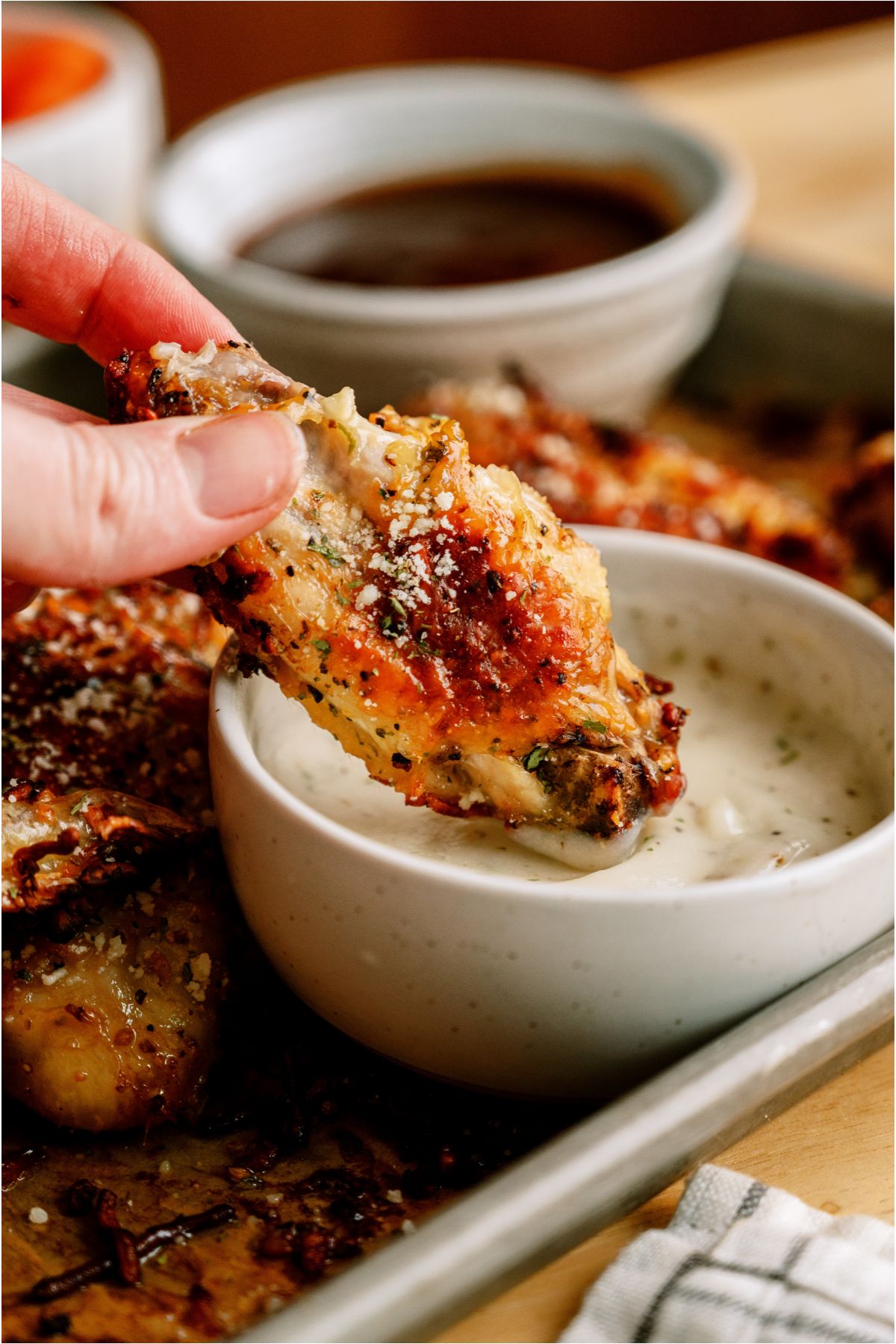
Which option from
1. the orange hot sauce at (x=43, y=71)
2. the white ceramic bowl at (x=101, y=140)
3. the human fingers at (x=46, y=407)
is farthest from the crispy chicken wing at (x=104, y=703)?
the orange hot sauce at (x=43, y=71)

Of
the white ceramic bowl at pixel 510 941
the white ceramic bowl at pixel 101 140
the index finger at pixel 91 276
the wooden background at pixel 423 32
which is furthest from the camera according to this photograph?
the wooden background at pixel 423 32

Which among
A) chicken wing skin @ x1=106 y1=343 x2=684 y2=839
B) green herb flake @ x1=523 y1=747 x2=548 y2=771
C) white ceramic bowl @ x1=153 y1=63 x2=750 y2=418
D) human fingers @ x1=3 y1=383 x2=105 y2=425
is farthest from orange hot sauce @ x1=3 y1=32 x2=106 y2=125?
green herb flake @ x1=523 y1=747 x2=548 y2=771

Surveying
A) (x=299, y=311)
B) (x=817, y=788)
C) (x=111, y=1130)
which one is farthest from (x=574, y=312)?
(x=111, y=1130)

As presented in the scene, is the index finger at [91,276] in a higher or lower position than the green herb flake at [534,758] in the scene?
higher

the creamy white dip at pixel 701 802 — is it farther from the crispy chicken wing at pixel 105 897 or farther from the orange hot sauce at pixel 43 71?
the orange hot sauce at pixel 43 71

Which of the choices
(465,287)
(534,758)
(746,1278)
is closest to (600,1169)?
(746,1278)

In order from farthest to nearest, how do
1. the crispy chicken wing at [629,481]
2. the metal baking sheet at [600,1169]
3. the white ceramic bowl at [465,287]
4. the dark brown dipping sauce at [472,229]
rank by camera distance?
1. the dark brown dipping sauce at [472,229]
2. the white ceramic bowl at [465,287]
3. the crispy chicken wing at [629,481]
4. the metal baking sheet at [600,1169]
